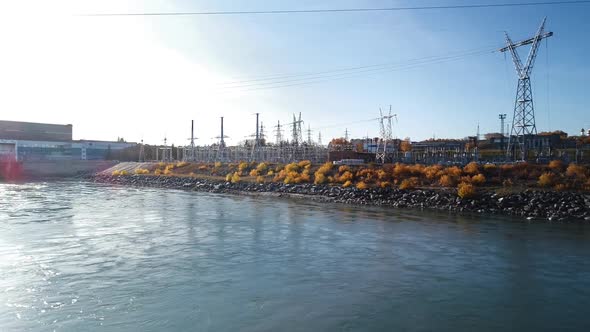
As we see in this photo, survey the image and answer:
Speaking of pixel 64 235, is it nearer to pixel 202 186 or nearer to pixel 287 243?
pixel 287 243

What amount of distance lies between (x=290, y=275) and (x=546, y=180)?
2396 cm

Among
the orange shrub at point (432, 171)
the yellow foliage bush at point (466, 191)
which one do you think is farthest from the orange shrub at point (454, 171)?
the yellow foliage bush at point (466, 191)

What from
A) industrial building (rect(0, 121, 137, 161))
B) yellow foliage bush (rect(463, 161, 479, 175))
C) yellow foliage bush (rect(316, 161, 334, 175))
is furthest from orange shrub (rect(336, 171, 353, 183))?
industrial building (rect(0, 121, 137, 161))

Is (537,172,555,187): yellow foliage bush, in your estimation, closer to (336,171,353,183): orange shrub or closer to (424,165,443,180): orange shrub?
(424,165,443,180): orange shrub

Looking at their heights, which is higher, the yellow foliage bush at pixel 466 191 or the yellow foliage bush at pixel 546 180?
the yellow foliage bush at pixel 546 180

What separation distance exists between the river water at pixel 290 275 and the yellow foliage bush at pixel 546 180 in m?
7.99

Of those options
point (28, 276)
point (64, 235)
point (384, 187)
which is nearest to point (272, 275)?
point (28, 276)

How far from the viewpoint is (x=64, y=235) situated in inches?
705

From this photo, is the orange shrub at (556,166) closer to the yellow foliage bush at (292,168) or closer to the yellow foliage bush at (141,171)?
the yellow foliage bush at (292,168)

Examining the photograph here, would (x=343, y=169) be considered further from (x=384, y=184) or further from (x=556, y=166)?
(x=556, y=166)

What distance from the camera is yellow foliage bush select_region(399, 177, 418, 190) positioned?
33.9 meters

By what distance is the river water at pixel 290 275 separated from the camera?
9.14m

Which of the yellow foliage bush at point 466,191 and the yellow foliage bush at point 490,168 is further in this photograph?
the yellow foliage bush at point 490,168

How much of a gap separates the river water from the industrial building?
247 ft
